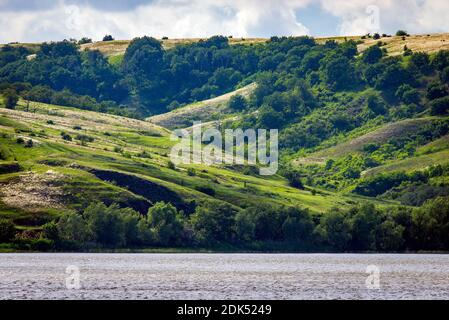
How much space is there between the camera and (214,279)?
467 feet

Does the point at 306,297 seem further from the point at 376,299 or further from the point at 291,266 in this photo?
the point at 291,266

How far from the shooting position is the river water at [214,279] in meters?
116

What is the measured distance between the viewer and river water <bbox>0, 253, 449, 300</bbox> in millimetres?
116312

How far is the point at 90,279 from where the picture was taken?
453 ft

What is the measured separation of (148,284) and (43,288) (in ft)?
51.6

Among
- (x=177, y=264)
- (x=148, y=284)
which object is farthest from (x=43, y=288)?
(x=177, y=264)

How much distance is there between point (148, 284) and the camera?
428 feet
